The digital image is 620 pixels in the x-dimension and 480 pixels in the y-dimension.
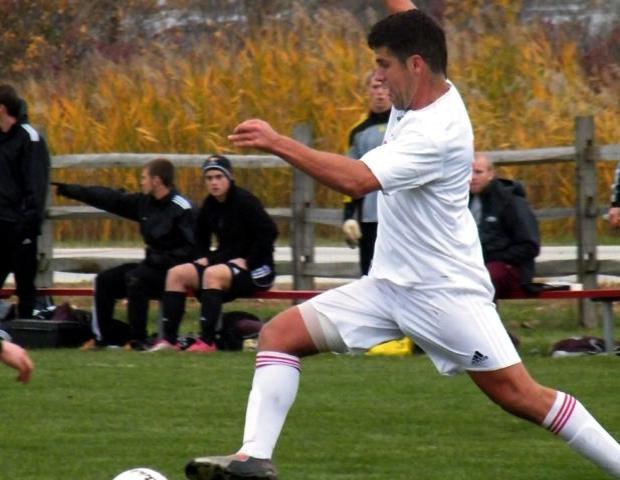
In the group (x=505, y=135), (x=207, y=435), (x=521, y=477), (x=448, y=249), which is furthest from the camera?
(x=505, y=135)

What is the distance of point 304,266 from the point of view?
49.6 feet

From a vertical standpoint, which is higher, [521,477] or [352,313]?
[352,313]

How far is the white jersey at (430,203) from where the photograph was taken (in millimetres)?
6539

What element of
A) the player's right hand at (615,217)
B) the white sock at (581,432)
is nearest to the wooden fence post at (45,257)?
the player's right hand at (615,217)

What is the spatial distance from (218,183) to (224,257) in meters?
0.55

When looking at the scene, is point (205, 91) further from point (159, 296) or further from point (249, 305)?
point (159, 296)

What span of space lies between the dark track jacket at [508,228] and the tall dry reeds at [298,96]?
8.20 meters

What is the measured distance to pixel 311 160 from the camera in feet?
20.8

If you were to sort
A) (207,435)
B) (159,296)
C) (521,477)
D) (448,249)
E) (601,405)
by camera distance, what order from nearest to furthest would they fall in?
(448,249), (521,477), (207,435), (601,405), (159,296)

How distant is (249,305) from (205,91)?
688 centimetres

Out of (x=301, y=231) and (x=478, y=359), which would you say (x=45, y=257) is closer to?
(x=301, y=231)

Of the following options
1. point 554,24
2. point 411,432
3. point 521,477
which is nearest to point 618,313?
point 411,432

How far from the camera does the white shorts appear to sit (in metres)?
6.73

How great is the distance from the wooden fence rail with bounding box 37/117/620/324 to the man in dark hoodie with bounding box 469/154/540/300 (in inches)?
80.2
